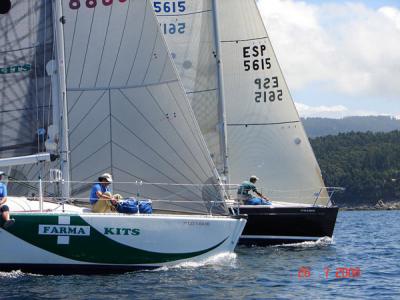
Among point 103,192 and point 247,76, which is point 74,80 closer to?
point 103,192

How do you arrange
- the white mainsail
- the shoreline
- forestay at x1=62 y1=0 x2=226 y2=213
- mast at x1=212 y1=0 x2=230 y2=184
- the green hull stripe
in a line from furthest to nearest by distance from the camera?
the shoreline, the white mainsail, mast at x1=212 y1=0 x2=230 y2=184, forestay at x1=62 y1=0 x2=226 y2=213, the green hull stripe

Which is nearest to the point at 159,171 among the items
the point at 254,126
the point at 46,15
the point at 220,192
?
the point at 220,192

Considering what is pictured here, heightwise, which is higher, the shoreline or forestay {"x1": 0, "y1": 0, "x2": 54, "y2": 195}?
forestay {"x1": 0, "y1": 0, "x2": 54, "y2": 195}

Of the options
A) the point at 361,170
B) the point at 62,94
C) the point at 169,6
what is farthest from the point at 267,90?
the point at 361,170

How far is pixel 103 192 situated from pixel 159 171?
1384mm

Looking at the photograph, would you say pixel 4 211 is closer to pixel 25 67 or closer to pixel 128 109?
pixel 25 67

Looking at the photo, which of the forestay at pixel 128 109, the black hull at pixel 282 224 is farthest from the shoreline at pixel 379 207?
the forestay at pixel 128 109

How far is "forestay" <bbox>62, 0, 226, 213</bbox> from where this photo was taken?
17219 millimetres

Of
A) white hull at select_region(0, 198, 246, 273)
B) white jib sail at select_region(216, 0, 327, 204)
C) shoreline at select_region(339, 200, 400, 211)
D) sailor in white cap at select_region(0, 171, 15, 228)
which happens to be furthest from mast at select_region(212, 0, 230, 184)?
shoreline at select_region(339, 200, 400, 211)

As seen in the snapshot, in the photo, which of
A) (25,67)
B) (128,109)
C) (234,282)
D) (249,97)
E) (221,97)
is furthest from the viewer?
(249,97)

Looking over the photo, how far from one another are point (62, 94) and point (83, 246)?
3.21 m

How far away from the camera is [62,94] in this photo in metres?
17.0
